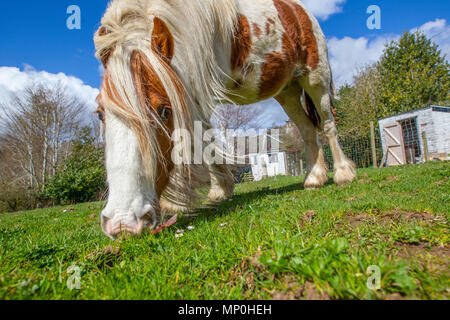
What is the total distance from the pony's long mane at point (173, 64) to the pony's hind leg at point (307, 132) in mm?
2144

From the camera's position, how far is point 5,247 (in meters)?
1.96

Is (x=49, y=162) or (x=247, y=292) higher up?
(x=49, y=162)

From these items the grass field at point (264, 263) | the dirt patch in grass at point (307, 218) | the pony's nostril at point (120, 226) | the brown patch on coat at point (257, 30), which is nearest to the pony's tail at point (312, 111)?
the brown patch on coat at point (257, 30)

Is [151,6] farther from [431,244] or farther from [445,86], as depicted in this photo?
[445,86]

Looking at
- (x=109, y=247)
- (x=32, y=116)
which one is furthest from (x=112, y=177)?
(x=32, y=116)

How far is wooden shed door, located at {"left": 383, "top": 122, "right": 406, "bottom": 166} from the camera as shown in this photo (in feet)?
51.7

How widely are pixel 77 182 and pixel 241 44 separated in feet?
43.5

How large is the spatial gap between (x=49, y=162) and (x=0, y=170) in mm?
3786

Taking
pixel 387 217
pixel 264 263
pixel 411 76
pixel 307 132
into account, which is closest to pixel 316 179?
pixel 307 132

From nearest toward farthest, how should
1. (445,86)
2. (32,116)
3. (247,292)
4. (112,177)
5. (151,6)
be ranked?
1. (247,292)
2. (112,177)
3. (151,6)
4. (32,116)
5. (445,86)

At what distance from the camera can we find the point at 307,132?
15.0ft

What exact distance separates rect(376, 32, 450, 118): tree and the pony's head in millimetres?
23948

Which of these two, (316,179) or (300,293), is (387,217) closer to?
(300,293)
